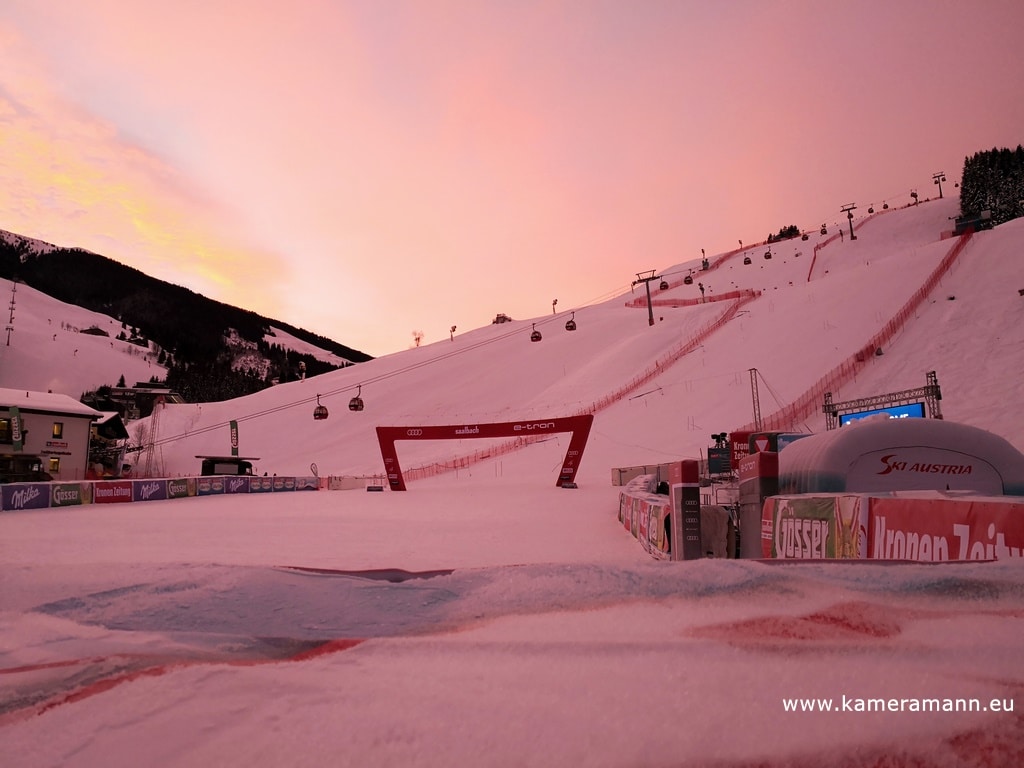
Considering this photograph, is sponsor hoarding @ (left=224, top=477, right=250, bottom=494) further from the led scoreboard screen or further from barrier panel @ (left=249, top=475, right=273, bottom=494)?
the led scoreboard screen

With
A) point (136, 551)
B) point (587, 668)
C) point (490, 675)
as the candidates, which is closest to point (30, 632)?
point (490, 675)

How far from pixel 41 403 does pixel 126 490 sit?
26200 millimetres

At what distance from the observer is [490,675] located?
3.05 meters

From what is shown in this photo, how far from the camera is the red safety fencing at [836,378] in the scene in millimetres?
34594

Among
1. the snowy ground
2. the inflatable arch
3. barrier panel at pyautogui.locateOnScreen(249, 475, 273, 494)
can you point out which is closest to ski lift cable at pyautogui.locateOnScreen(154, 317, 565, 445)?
barrier panel at pyautogui.locateOnScreen(249, 475, 273, 494)

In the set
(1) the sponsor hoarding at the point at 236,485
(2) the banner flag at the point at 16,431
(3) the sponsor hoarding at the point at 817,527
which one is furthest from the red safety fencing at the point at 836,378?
(2) the banner flag at the point at 16,431

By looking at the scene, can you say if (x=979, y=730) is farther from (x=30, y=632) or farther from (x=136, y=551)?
(x=136, y=551)

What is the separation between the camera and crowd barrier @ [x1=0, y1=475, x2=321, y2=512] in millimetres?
22703

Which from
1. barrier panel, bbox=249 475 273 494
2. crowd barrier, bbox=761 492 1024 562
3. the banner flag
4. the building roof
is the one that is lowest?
barrier panel, bbox=249 475 273 494

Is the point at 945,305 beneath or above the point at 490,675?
above

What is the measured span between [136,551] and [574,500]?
1678 cm

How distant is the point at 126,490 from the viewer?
27250mm

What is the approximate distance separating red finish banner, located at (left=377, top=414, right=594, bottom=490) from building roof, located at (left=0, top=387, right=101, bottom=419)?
29.1 meters

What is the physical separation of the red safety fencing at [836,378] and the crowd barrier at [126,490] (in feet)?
95.0
